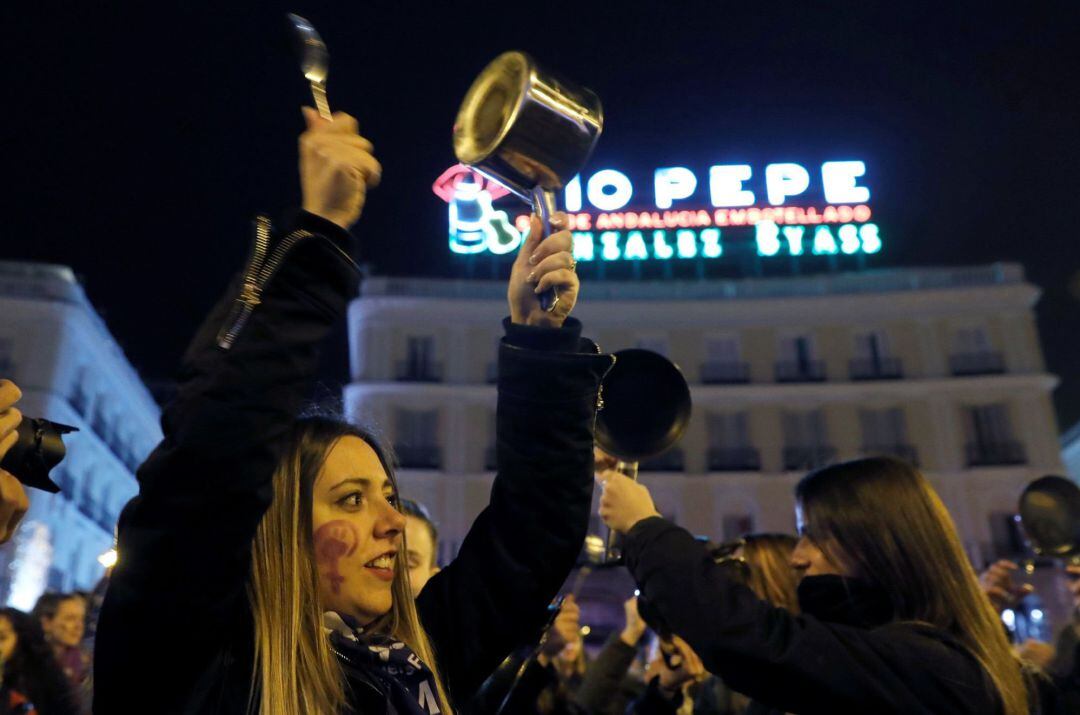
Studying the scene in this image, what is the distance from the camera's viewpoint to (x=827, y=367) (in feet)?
99.1

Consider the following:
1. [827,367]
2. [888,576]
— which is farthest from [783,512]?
[888,576]

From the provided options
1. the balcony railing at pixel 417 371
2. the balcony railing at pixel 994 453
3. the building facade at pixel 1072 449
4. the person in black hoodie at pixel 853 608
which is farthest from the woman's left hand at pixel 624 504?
the building facade at pixel 1072 449

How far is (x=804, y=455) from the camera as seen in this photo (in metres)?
29.4

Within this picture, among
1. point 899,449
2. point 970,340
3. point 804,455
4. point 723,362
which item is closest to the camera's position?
point 899,449

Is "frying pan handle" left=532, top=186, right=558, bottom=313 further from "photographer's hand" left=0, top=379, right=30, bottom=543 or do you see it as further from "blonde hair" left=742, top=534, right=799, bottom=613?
"blonde hair" left=742, top=534, right=799, bottom=613

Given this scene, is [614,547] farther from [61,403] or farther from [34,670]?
[61,403]

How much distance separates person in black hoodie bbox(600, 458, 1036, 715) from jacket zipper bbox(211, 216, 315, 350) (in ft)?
4.19

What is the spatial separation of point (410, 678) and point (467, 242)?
28.4 meters

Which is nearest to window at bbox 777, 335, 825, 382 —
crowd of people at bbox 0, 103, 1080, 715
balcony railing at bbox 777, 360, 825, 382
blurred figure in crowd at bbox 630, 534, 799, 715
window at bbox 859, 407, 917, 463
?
balcony railing at bbox 777, 360, 825, 382

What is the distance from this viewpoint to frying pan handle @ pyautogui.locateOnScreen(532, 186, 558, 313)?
5.84 ft

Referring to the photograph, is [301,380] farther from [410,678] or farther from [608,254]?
[608,254]

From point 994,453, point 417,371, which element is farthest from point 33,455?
point 994,453

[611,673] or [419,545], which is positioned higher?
[419,545]

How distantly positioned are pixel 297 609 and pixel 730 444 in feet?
95.6
